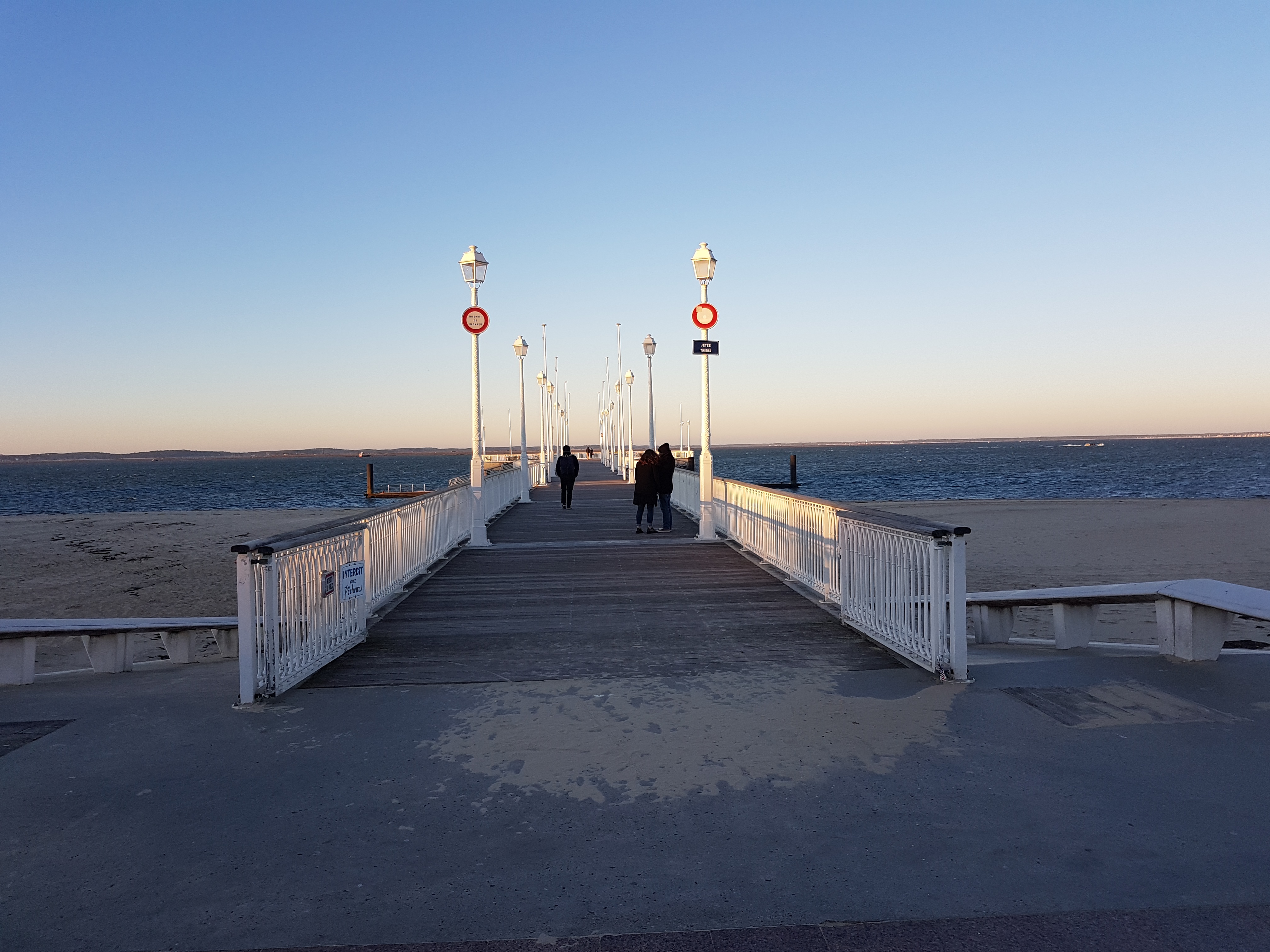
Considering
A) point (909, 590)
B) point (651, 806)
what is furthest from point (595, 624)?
point (651, 806)

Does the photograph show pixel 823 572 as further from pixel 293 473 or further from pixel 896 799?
pixel 293 473

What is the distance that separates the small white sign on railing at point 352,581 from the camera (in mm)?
7215

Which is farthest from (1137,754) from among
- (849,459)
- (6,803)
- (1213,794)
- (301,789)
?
(849,459)

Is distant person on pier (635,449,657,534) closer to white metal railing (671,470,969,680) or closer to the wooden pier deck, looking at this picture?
the wooden pier deck

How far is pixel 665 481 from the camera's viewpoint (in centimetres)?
1599

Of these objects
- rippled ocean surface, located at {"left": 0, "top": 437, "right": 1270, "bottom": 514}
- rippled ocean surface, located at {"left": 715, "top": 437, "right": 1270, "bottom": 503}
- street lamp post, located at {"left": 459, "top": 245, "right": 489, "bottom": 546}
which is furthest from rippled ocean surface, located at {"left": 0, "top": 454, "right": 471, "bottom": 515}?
rippled ocean surface, located at {"left": 715, "top": 437, "right": 1270, "bottom": 503}

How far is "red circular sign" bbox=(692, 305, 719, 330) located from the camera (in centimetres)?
1498

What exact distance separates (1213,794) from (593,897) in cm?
297

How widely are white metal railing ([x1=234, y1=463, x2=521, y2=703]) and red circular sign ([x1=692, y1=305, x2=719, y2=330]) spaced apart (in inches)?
267

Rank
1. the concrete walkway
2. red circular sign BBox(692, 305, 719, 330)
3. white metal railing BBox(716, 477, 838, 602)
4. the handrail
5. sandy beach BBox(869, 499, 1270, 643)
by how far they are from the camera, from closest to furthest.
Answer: the concrete walkway → the handrail → white metal railing BBox(716, 477, 838, 602) → sandy beach BBox(869, 499, 1270, 643) → red circular sign BBox(692, 305, 719, 330)

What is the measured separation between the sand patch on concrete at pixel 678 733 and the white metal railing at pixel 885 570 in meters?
0.52

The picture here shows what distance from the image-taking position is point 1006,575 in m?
18.6

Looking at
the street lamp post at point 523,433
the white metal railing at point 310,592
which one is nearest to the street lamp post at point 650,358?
the street lamp post at point 523,433

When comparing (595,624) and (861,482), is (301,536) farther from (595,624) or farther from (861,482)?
(861,482)
